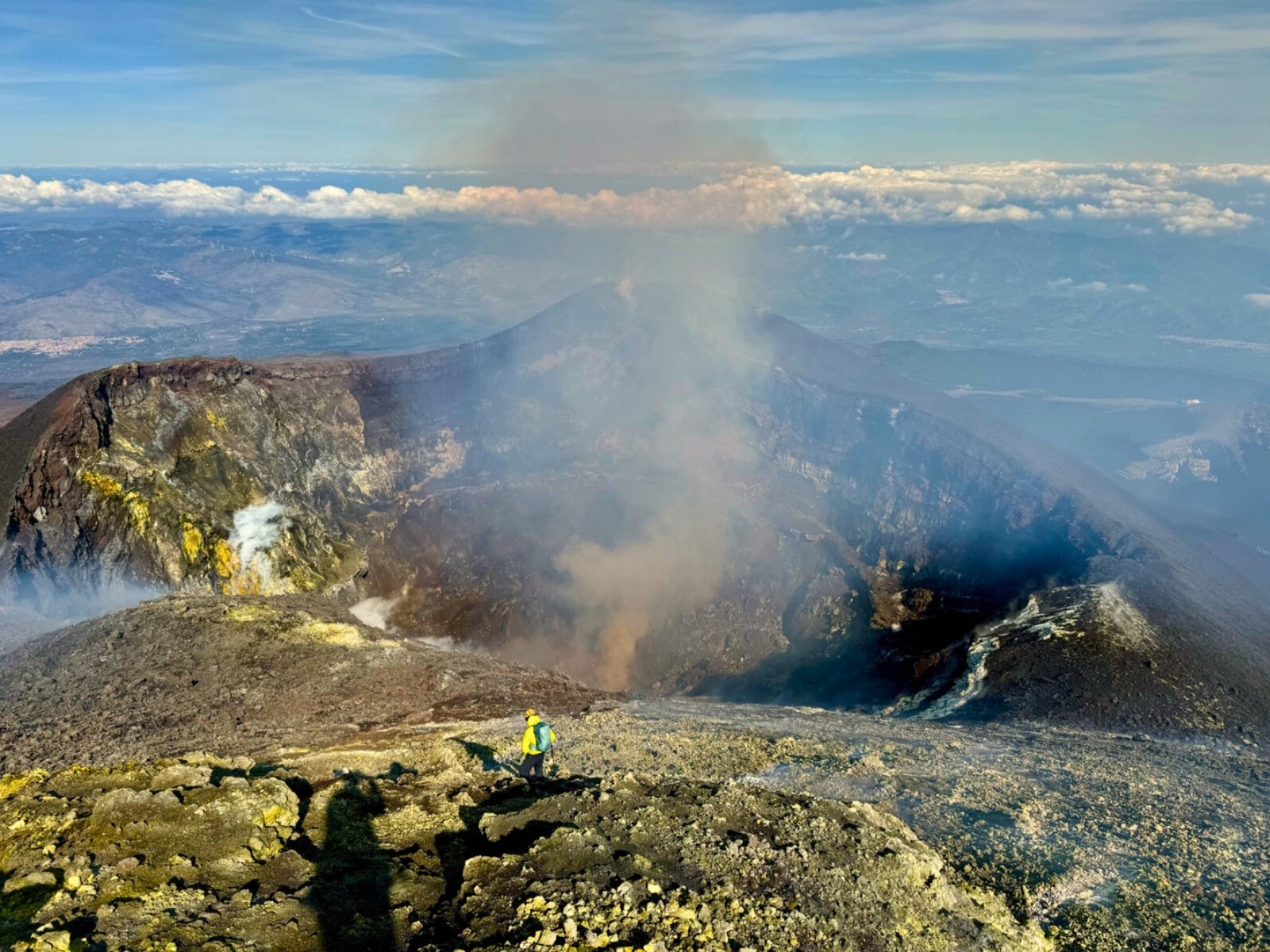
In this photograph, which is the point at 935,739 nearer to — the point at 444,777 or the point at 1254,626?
the point at 444,777

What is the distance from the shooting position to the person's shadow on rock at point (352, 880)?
45.6 feet

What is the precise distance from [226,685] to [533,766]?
1892 centimetres

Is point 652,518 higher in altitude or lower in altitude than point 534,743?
lower

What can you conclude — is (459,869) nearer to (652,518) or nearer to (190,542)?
(190,542)

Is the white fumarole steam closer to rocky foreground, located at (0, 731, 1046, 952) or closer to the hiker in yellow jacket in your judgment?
rocky foreground, located at (0, 731, 1046, 952)

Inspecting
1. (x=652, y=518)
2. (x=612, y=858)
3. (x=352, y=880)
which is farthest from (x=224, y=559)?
(x=612, y=858)

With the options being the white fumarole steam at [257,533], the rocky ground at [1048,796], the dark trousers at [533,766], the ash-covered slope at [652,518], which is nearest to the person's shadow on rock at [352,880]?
the dark trousers at [533,766]

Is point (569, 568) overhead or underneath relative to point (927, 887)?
underneath

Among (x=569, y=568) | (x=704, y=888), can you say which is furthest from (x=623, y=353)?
(x=704, y=888)

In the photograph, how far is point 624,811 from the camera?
18.3 m

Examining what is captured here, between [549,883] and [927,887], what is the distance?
8405mm

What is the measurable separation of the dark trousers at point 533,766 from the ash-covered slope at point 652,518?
86.5 ft

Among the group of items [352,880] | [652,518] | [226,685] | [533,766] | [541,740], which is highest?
[352,880]

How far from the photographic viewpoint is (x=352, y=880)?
51.8 feet
